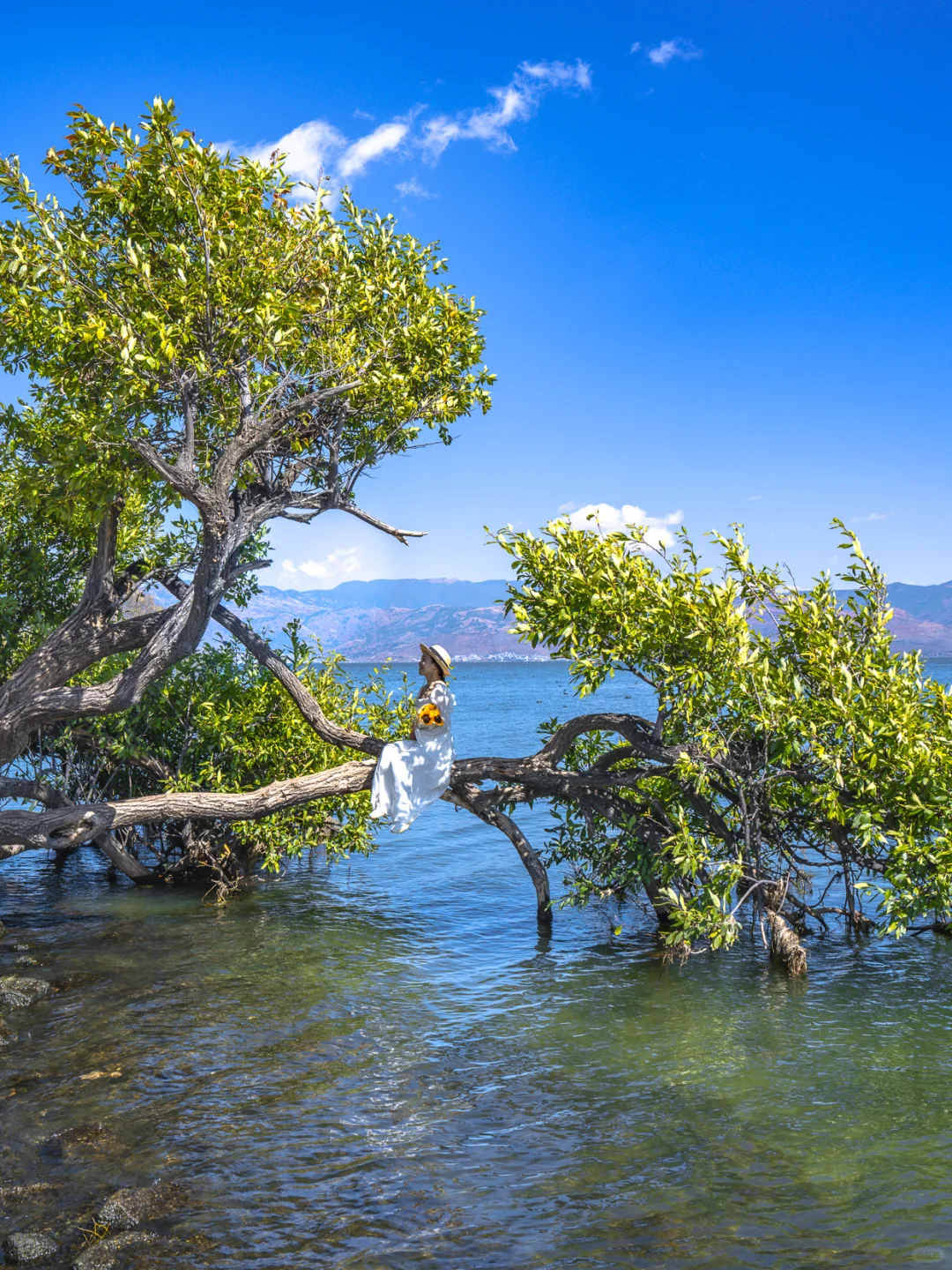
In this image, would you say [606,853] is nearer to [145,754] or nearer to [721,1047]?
[721,1047]

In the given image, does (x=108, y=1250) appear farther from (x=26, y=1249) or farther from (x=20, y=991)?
(x=20, y=991)

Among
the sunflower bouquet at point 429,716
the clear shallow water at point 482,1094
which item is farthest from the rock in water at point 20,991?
the sunflower bouquet at point 429,716

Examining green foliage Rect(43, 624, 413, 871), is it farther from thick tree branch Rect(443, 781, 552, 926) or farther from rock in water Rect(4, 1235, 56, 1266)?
rock in water Rect(4, 1235, 56, 1266)

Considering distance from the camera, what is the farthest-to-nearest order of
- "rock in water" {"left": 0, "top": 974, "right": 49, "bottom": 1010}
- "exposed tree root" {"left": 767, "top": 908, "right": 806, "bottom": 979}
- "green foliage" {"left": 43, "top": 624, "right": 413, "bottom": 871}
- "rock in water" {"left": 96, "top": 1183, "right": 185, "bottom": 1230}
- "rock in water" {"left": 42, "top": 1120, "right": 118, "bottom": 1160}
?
"green foliage" {"left": 43, "top": 624, "right": 413, "bottom": 871}
"exposed tree root" {"left": 767, "top": 908, "right": 806, "bottom": 979}
"rock in water" {"left": 0, "top": 974, "right": 49, "bottom": 1010}
"rock in water" {"left": 42, "top": 1120, "right": 118, "bottom": 1160}
"rock in water" {"left": 96, "top": 1183, "right": 185, "bottom": 1230}

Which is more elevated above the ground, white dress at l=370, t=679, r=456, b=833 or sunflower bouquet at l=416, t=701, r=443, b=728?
sunflower bouquet at l=416, t=701, r=443, b=728

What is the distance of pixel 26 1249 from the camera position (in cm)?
723

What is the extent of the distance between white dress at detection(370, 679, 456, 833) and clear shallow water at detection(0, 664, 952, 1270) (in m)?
2.76

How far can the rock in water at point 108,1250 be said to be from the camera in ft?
23.3

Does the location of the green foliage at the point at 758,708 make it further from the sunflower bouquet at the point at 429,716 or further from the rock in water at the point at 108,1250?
the rock in water at the point at 108,1250

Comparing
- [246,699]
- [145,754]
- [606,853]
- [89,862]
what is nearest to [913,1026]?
[606,853]

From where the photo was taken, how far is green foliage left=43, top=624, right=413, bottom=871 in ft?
59.6

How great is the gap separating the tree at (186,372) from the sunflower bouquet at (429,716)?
164 cm

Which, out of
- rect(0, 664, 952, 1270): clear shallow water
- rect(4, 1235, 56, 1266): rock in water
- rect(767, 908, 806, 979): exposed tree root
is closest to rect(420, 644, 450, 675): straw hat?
rect(0, 664, 952, 1270): clear shallow water

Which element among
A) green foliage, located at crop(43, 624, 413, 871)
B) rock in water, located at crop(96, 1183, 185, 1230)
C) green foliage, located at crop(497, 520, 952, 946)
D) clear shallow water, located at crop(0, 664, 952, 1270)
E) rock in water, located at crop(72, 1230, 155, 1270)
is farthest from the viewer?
green foliage, located at crop(43, 624, 413, 871)
